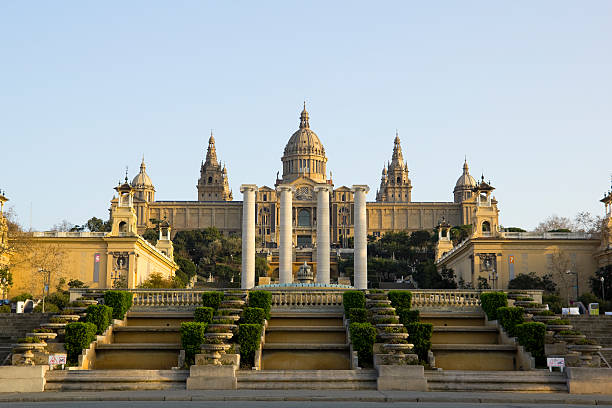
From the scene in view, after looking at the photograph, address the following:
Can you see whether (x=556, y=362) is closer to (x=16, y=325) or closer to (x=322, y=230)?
(x=16, y=325)

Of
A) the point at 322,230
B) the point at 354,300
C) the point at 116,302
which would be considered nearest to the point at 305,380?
the point at 354,300

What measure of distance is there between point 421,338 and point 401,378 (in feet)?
15.0

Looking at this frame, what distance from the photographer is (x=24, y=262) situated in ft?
308

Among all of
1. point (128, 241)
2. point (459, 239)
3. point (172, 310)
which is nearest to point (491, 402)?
point (172, 310)

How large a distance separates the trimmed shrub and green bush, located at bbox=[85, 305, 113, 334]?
13.9 metres

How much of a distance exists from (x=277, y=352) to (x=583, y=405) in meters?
13.4

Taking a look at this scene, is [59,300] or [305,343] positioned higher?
[59,300]

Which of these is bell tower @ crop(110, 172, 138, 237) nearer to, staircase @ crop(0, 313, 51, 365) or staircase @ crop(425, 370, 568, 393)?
staircase @ crop(0, 313, 51, 365)

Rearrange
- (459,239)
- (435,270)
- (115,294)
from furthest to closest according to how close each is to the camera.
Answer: (459,239), (435,270), (115,294)

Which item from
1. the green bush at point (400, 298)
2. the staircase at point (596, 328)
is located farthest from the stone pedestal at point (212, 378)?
the staircase at point (596, 328)

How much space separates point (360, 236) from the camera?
2611 inches

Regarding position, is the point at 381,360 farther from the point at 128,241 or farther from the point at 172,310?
the point at 128,241

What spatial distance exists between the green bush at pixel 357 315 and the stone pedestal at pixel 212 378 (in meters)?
8.36

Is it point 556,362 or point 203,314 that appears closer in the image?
point 556,362
